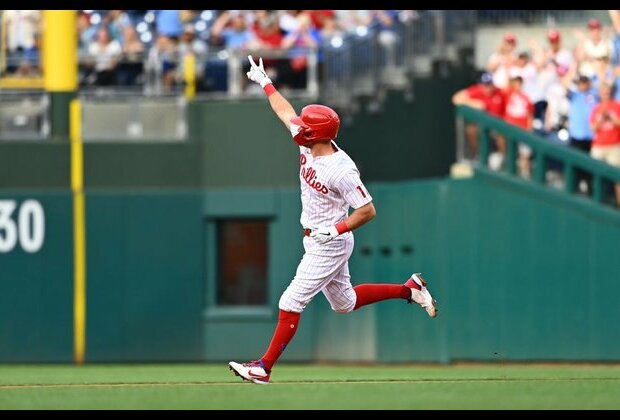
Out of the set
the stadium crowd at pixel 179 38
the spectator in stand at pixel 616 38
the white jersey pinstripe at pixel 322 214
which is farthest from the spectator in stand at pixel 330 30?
the white jersey pinstripe at pixel 322 214

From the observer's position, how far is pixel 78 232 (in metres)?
17.9

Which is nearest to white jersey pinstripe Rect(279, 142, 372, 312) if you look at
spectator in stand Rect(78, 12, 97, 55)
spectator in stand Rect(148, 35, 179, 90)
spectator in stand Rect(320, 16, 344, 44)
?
spectator in stand Rect(148, 35, 179, 90)

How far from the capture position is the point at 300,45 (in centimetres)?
1802

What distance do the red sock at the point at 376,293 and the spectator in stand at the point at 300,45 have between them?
6884 mm

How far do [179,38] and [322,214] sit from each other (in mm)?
8522

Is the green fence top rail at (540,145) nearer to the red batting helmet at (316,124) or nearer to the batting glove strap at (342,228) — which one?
the red batting helmet at (316,124)

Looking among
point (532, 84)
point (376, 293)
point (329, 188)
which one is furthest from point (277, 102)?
point (532, 84)

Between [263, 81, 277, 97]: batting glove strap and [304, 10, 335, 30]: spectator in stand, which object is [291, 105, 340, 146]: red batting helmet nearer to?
[263, 81, 277, 97]: batting glove strap

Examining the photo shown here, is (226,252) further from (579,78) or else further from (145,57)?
(579,78)

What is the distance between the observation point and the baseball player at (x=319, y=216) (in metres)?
10.1

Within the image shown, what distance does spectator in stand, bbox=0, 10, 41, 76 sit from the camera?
18156 millimetres

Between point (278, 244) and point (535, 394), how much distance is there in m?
8.76
